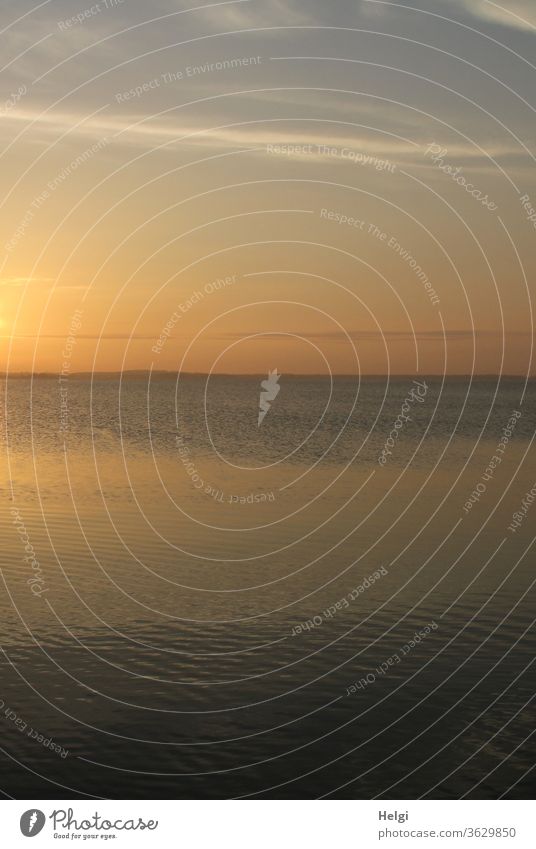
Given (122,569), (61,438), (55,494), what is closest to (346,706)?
(122,569)

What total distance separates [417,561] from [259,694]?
15.0 meters

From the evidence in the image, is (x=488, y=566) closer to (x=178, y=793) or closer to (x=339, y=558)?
(x=339, y=558)
